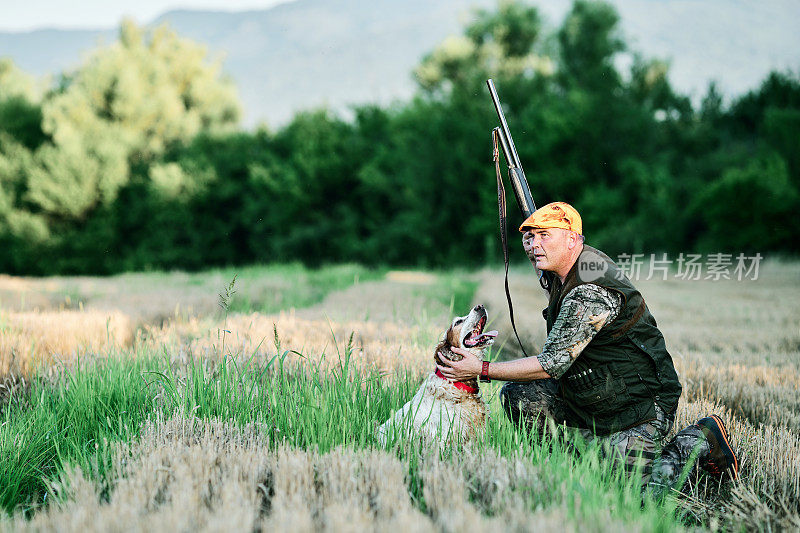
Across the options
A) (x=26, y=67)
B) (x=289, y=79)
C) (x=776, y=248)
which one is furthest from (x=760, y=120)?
(x=26, y=67)

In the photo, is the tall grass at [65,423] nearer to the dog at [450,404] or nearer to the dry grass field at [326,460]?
the dry grass field at [326,460]

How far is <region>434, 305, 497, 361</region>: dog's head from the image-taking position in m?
3.33

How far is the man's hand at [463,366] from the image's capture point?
3303 millimetres

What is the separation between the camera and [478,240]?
76.6 feet

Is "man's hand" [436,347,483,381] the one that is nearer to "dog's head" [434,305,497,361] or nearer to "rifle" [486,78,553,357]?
"dog's head" [434,305,497,361]

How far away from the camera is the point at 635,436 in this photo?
11.5 ft

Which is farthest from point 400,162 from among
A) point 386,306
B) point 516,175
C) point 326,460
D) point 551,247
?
point 326,460

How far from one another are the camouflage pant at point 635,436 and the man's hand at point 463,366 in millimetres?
477

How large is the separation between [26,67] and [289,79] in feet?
60.7

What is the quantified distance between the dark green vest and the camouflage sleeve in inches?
2.6

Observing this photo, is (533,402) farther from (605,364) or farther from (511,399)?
(605,364)

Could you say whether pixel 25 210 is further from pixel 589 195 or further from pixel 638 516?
pixel 638 516

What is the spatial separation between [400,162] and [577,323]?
23808 millimetres

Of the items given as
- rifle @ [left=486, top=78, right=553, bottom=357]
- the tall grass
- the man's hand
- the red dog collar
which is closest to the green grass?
the tall grass
